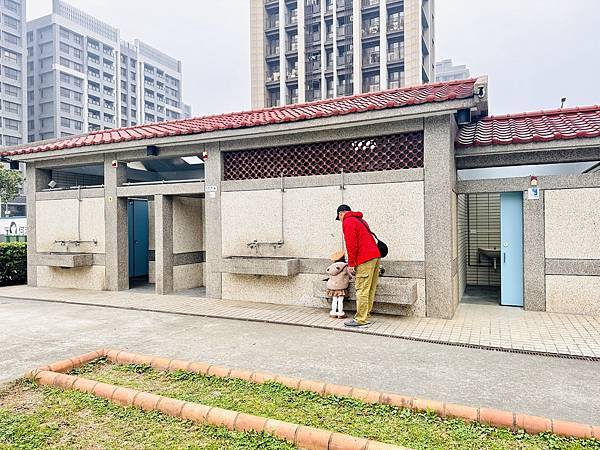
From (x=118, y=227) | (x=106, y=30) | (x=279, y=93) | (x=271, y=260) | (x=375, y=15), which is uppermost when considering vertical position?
(x=106, y=30)

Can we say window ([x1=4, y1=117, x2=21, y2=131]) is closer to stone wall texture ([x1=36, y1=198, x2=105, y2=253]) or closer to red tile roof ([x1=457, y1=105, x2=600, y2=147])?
stone wall texture ([x1=36, y1=198, x2=105, y2=253])

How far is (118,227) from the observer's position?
10109mm

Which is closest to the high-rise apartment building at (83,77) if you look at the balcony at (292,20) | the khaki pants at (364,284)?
the balcony at (292,20)

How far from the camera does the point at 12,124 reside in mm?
59875

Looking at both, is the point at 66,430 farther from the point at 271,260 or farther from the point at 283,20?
the point at 283,20

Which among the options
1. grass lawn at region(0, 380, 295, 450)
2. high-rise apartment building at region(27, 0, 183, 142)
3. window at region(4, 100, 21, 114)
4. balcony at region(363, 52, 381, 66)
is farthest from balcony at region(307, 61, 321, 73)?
window at region(4, 100, 21, 114)

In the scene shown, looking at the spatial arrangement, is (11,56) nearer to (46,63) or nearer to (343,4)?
(46,63)

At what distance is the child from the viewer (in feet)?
23.1

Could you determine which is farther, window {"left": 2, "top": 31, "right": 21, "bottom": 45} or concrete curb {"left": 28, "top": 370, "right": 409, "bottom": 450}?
window {"left": 2, "top": 31, "right": 21, "bottom": 45}

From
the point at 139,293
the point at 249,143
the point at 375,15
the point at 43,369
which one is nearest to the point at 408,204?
the point at 249,143

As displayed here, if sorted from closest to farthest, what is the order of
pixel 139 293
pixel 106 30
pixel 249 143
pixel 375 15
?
pixel 249 143, pixel 139 293, pixel 375 15, pixel 106 30

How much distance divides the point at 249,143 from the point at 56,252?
5.91 m

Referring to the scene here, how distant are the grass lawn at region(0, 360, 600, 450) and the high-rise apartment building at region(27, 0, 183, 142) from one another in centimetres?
6921

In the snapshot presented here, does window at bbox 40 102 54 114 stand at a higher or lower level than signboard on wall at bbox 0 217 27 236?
higher
